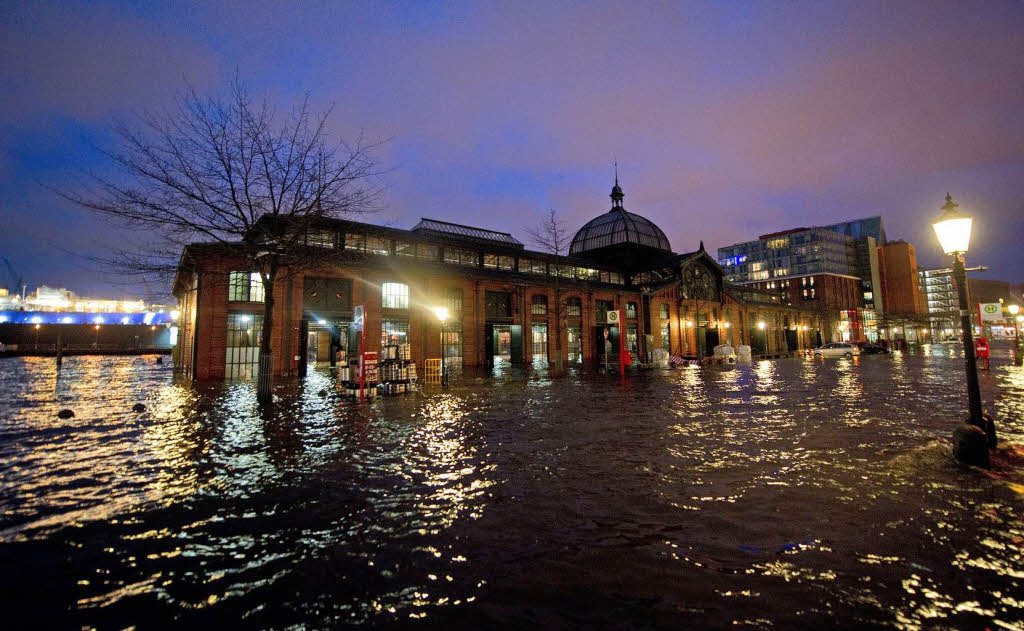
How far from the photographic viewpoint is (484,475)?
577 centimetres

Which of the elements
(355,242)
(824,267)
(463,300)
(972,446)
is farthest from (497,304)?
(824,267)

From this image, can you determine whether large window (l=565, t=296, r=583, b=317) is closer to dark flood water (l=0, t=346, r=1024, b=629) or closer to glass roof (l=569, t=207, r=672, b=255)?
glass roof (l=569, t=207, r=672, b=255)

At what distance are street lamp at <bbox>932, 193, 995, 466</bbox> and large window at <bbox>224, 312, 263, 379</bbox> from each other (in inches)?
1054

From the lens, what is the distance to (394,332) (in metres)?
29.0

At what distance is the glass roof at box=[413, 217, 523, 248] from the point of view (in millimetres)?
38156

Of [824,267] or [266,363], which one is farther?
[824,267]

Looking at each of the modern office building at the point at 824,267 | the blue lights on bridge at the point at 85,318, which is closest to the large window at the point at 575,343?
the blue lights on bridge at the point at 85,318

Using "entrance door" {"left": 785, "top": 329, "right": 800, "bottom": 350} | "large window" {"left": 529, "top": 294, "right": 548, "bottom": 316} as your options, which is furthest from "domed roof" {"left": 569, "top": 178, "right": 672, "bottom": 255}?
"entrance door" {"left": 785, "top": 329, "right": 800, "bottom": 350}

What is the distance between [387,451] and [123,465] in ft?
12.7

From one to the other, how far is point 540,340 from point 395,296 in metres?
13.5

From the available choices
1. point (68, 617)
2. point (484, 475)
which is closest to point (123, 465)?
point (68, 617)

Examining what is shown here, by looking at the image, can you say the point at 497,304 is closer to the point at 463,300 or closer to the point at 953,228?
the point at 463,300

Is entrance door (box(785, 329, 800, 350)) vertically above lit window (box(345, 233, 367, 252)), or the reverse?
lit window (box(345, 233, 367, 252))

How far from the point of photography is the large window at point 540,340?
36.3m
